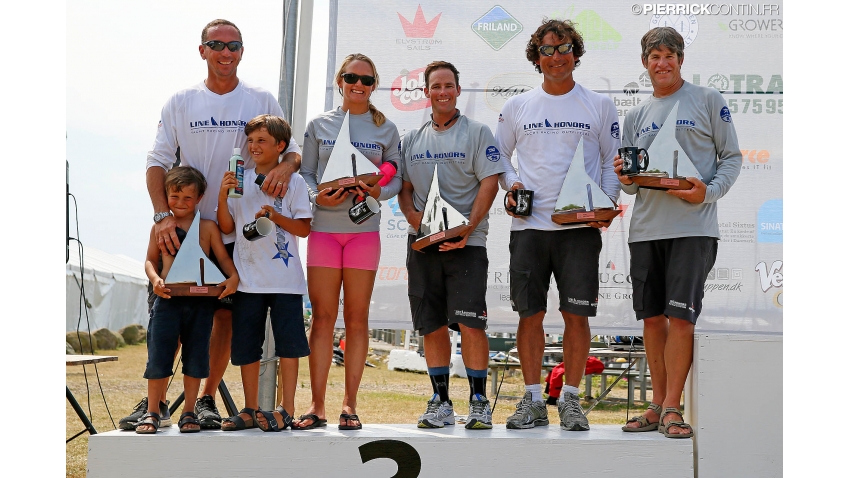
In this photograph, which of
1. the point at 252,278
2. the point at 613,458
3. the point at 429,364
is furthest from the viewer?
the point at 429,364

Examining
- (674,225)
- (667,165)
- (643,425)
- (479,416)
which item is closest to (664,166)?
(667,165)

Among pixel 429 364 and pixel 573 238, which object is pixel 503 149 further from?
pixel 429 364

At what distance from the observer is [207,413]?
3568mm

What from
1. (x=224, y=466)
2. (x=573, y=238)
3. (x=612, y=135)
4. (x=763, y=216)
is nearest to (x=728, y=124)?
(x=612, y=135)

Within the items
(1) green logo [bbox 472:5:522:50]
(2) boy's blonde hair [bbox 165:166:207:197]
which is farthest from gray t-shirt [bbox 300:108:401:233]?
(1) green logo [bbox 472:5:522:50]

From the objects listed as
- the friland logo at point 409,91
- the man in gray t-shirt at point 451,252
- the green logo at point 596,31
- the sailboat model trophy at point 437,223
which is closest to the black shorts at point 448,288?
the man in gray t-shirt at point 451,252

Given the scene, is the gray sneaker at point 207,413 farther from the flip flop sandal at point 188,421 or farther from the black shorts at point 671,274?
the black shorts at point 671,274

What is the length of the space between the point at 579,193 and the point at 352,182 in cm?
104

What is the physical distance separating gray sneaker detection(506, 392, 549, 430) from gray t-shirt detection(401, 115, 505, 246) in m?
0.79

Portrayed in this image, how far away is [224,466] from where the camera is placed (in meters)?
3.24

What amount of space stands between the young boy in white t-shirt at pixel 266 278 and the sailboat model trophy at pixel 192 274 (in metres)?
0.15

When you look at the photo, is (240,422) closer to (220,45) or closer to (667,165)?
(220,45)

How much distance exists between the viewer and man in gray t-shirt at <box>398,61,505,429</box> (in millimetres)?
3570

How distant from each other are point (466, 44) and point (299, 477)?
3.24 metres
